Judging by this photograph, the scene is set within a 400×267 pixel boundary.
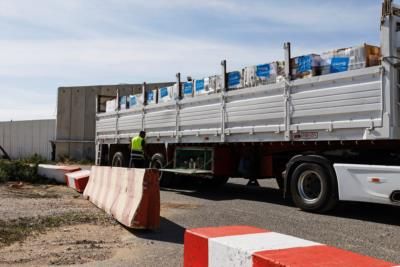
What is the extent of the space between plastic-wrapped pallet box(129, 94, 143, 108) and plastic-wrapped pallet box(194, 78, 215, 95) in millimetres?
3217

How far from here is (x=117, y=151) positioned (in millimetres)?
16938

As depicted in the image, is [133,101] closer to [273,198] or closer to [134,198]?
[273,198]

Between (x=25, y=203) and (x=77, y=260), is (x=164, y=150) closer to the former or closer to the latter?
(x=25, y=203)

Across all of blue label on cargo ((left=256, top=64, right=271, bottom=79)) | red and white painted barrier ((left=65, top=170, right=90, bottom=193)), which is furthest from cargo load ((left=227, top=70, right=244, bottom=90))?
red and white painted barrier ((left=65, top=170, right=90, bottom=193))

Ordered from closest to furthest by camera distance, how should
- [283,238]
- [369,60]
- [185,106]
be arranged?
[283,238]
[369,60]
[185,106]

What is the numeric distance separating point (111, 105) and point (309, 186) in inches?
377

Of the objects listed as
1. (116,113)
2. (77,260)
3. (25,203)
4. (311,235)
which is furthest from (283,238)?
(116,113)

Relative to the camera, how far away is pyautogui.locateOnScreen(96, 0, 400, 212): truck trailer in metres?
7.75

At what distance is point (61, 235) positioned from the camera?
7125 millimetres

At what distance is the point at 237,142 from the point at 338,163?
2694 millimetres

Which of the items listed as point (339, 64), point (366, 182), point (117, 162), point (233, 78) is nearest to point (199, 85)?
point (233, 78)

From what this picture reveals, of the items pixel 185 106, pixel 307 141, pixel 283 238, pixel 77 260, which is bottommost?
pixel 77 260

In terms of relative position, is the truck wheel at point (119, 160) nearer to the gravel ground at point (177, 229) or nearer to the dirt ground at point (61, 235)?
the gravel ground at point (177, 229)

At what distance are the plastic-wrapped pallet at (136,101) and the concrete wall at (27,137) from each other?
15313 mm
